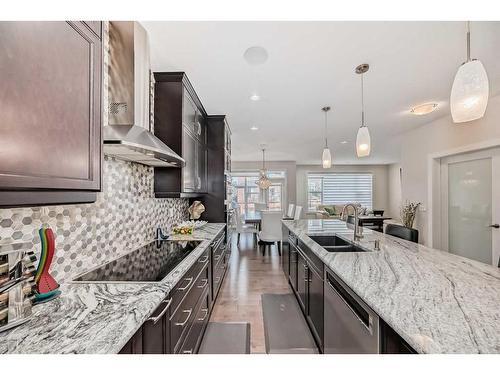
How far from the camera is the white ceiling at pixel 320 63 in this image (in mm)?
1682

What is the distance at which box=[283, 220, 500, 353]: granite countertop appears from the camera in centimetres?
71

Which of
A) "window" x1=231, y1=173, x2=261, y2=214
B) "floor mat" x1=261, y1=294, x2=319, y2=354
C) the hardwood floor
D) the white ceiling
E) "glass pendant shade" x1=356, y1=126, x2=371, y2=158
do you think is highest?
the white ceiling

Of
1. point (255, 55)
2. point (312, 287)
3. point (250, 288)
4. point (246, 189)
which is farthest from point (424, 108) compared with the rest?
point (246, 189)

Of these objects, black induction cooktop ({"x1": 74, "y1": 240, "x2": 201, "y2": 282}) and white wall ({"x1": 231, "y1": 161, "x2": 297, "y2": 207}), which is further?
white wall ({"x1": 231, "y1": 161, "x2": 297, "y2": 207})

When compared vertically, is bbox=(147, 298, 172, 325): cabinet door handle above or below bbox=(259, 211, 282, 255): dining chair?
above

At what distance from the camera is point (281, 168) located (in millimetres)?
8820

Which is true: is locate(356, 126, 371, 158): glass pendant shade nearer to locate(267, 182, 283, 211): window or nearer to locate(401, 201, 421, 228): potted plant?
locate(401, 201, 421, 228): potted plant

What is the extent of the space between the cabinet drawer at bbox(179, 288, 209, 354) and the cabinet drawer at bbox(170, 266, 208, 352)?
0.07 meters

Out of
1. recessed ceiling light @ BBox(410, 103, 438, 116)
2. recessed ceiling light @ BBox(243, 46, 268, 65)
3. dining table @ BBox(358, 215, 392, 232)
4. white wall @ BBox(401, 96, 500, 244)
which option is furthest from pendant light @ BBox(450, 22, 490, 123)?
dining table @ BBox(358, 215, 392, 232)

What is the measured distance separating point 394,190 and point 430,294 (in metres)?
9.86

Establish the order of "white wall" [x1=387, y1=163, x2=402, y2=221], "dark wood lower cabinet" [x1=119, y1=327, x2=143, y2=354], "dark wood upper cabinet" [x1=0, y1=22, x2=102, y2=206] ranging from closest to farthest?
"dark wood upper cabinet" [x1=0, y1=22, x2=102, y2=206] → "dark wood lower cabinet" [x1=119, y1=327, x2=143, y2=354] → "white wall" [x1=387, y1=163, x2=402, y2=221]

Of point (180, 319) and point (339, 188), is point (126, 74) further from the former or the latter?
point (339, 188)

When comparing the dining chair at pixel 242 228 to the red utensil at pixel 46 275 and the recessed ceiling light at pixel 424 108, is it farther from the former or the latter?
the red utensil at pixel 46 275
